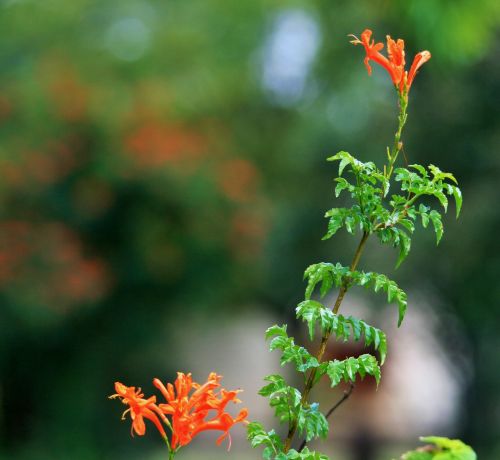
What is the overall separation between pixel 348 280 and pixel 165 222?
853 centimetres

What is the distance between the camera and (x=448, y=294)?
1003 cm

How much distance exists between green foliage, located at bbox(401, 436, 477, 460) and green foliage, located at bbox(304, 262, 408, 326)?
23cm

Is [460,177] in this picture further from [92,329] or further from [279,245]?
[92,329]

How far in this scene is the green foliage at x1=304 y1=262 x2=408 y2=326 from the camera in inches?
53.6

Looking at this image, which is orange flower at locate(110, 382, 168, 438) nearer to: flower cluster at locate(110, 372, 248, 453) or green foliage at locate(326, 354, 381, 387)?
flower cluster at locate(110, 372, 248, 453)

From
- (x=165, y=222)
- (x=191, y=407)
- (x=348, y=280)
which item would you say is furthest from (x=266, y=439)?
(x=165, y=222)

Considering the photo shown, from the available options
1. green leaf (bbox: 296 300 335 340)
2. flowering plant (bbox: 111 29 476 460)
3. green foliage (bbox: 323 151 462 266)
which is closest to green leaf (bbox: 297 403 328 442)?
flowering plant (bbox: 111 29 476 460)

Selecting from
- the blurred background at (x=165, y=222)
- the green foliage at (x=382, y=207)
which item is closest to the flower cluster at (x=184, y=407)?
the green foliage at (x=382, y=207)

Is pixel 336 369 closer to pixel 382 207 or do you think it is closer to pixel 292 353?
pixel 292 353

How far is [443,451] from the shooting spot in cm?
150

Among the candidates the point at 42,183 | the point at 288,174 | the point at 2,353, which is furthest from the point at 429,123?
the point at 2,353

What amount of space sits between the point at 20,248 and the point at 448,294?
4.11m

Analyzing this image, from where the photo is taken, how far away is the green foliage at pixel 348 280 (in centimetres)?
136

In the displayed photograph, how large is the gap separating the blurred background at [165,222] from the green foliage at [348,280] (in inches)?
303
